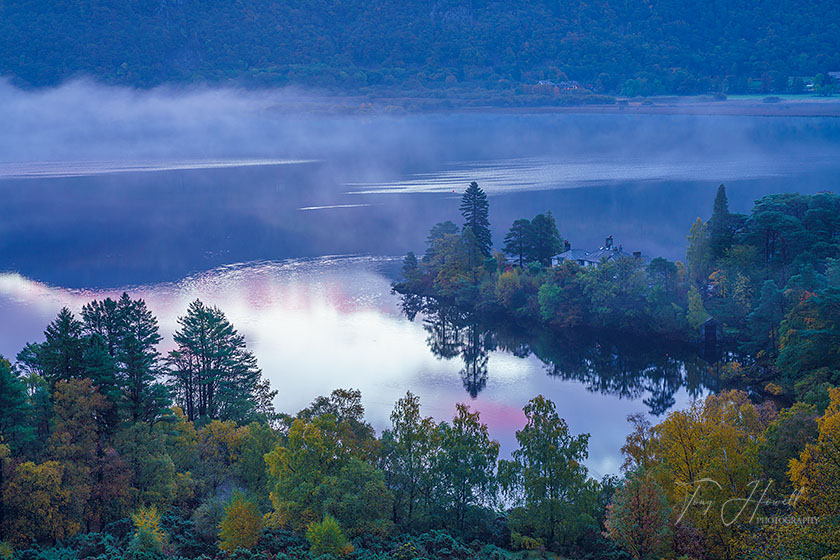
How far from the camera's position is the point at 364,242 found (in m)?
85.6

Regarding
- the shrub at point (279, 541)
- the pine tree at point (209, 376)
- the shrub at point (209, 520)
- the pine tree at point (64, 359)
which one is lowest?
the shrub at point (279, 541)

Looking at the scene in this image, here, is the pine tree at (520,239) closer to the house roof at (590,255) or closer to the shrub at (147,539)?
the house roof at (590,255)

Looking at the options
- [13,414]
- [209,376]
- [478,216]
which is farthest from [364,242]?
[13,414]

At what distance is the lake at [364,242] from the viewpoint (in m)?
45.9

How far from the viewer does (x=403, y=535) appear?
24.1m

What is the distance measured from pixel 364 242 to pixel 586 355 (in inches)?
1547

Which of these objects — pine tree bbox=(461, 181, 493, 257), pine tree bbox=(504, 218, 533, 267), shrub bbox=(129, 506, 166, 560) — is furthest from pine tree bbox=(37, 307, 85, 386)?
pine tree bbox=(461, 181, 493, 257)

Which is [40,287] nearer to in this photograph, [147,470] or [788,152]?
[147,470]

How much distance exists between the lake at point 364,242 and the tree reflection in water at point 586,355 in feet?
0.63

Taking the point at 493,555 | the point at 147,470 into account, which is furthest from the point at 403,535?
the point at 147,470

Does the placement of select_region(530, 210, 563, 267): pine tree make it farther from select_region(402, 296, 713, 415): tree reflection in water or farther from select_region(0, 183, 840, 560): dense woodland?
select_region(0, 183, 840, 560): dense woodland

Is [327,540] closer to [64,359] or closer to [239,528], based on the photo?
[239,528]

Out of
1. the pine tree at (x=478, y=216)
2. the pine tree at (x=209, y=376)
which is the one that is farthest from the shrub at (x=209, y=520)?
the pine tree at (x=478, y=216)

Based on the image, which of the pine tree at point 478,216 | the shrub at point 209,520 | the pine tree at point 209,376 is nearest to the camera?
the shrub at point 209,520
